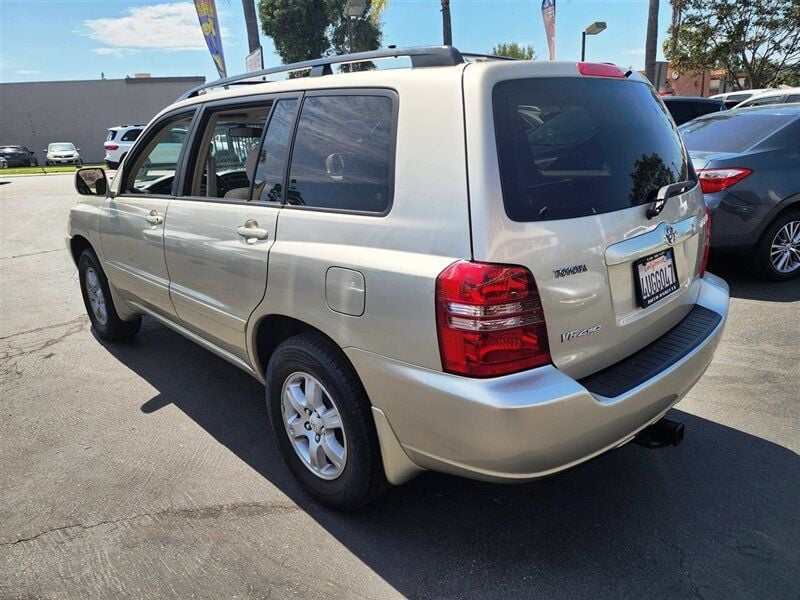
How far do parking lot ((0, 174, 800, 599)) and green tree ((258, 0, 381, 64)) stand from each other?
1399 inches

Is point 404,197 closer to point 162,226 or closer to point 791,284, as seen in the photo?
point 162,226

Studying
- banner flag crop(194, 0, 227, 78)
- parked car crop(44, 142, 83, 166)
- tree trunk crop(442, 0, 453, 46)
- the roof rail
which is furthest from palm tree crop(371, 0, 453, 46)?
parked car crop(44, 142, 83, 166)

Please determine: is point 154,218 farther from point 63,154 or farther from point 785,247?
point 63,154

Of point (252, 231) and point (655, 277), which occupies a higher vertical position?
point (252, 231)

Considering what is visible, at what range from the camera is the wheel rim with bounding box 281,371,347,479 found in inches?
98.7

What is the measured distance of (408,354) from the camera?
2.05 metres

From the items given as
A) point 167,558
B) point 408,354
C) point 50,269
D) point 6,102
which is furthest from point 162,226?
point 6,102

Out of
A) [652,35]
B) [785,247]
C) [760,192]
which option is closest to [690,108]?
[785,247]

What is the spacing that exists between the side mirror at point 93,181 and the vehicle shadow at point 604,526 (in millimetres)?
2211

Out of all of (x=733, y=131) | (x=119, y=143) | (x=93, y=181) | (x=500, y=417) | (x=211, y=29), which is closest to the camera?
(x=500, y=417)

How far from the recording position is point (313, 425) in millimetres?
2598

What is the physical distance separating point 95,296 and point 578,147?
411 cm

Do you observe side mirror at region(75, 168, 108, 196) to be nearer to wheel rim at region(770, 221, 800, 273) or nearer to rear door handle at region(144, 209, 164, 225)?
rear door handle at region(144, 209, 164, 225)

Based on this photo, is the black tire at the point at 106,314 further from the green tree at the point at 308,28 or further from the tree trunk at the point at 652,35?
the green tree at the point at 308,28
